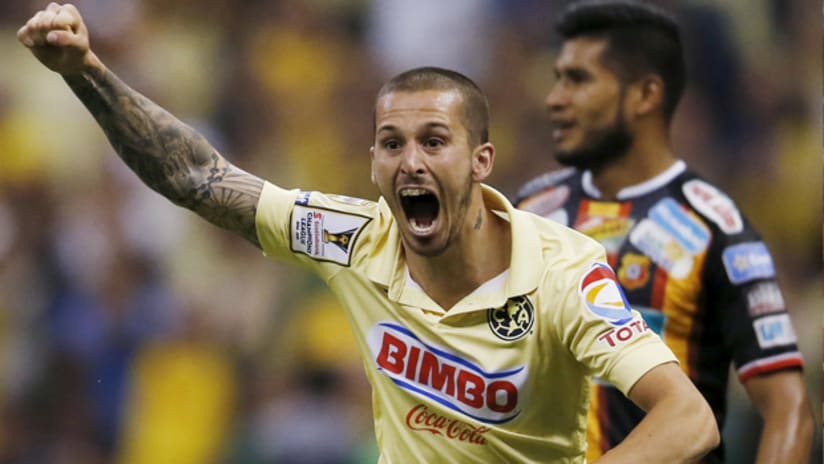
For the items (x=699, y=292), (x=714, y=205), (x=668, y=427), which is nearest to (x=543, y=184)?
(x=714, y=205)

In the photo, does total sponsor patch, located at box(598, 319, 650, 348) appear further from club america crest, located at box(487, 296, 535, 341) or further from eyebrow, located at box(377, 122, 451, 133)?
eyebrow, located at box(377, 122, 451, 133)

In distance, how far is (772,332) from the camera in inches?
200

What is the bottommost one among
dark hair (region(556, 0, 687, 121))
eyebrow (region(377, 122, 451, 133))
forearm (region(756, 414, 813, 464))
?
forearm (region(756, 414, 813, 464))

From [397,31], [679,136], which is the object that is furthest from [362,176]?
[679,136]

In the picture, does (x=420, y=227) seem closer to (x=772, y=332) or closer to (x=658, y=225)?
(x=658, y=225)

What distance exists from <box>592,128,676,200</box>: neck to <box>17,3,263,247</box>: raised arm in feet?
5.77

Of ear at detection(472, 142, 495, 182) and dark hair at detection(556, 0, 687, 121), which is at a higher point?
dark hair at detection(556, 0, 687, 121)

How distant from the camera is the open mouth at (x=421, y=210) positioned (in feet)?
13.1

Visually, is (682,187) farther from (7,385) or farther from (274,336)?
(7,385)

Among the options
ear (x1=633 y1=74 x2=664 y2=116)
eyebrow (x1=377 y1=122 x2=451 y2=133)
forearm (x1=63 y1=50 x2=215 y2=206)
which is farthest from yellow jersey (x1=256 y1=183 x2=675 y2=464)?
ear (x1=633 y1=74 x2=664 y2=116)

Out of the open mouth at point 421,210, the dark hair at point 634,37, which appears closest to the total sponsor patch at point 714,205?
the dark hair at point 634,37

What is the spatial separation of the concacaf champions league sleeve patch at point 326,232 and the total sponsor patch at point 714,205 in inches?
63.0

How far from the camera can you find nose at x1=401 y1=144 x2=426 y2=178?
12.7 ft

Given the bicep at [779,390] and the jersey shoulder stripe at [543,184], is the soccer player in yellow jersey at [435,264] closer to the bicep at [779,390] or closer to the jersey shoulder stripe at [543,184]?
the bicep at [779,390]
